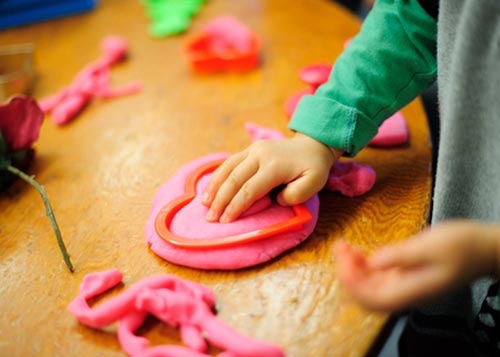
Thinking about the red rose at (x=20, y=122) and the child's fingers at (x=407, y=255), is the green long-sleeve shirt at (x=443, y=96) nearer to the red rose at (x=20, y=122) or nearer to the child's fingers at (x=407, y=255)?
the child's fingers at (x=407, y=255)

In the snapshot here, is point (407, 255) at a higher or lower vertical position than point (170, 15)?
higher

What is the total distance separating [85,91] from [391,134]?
0.49 metres

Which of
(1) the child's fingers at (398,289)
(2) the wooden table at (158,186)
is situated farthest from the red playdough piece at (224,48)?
(1) the child's fingers at (398,289)

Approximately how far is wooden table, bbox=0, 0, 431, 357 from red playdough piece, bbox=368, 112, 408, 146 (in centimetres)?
1

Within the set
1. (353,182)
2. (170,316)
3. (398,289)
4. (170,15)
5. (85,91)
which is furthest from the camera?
(170,15)

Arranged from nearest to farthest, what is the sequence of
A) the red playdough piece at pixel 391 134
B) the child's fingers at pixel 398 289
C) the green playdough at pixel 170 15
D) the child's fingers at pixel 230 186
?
1. the child's fingers at pixel 398 289
2. the child's fingers at pixel 230 186
3. the red playdough piece at pixel 391 134
4. the green playdough at pixel 170 15

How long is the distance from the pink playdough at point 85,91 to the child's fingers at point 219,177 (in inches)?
13.8

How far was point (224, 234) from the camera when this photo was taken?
1.54 feet

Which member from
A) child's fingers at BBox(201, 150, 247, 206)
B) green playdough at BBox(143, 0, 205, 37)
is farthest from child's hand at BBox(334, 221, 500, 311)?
green playdough at BBox(143, 0, 205, 37)

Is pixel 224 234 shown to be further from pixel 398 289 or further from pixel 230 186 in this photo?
pixel 398 289

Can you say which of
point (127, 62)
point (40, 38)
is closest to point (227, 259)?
point (127, 62)

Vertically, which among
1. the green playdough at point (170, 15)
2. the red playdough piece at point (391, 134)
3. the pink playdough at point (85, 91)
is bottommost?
the pink playdough at point (85, 91)

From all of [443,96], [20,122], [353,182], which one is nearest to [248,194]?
[353,182]

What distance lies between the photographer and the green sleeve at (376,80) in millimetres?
524
